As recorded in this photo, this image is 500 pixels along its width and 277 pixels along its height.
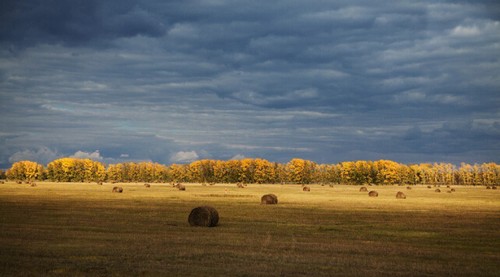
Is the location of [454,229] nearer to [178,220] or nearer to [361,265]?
[361,265]

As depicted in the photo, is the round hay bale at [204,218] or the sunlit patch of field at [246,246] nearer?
the sunlit patch of field at [246,246]

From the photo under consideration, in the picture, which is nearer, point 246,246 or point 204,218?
point 246,246

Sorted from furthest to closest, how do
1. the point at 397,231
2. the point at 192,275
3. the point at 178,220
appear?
the point at 178,220 < the point at 397,231 < the point at 192,275

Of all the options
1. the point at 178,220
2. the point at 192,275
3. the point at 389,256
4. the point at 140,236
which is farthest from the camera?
the point at 178,220

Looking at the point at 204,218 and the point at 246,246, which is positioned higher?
the point at 204,218

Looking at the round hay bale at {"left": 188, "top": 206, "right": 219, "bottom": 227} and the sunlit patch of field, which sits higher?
the round hay bale at {"left": 188, "top": 206, "right": 219, "bottom": 227}

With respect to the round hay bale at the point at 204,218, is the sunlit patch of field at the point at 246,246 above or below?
below

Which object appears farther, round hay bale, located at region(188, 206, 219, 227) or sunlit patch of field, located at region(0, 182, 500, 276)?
round hay bale, located at region(188, 206, 219, 227)

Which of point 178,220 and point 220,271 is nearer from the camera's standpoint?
point 220,271

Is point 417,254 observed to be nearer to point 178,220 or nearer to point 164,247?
point 164,247

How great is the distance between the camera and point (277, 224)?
30.4m

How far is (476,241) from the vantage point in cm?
2370

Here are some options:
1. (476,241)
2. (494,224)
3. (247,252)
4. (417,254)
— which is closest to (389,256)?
(417,254)

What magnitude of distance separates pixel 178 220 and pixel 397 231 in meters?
13.6
